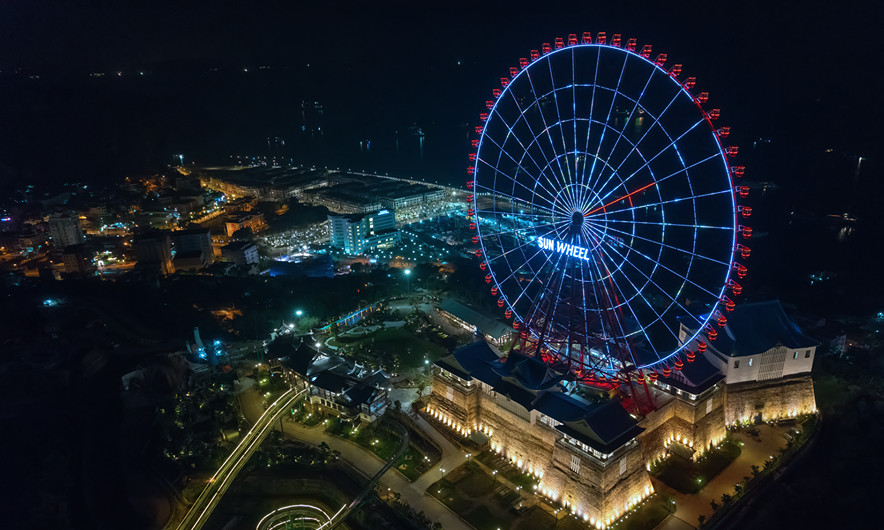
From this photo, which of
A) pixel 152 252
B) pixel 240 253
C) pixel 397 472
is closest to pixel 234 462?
pixel 397 472

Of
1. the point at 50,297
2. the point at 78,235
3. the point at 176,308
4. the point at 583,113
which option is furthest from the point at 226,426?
the point at 583,113

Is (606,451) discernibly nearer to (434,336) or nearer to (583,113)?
(434,336)

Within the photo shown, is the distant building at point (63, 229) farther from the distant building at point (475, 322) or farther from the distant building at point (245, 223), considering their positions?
the distant building at point (475, 322)

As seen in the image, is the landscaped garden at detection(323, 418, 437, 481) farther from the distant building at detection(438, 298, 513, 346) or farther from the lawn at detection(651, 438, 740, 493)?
the distant building at detection(438, 298, 513, 346)

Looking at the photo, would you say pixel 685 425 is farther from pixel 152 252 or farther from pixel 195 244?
pixel 195 244

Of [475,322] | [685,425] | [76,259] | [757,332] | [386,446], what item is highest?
[757,332]

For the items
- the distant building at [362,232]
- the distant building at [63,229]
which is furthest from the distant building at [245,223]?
the distant building at [63,229]

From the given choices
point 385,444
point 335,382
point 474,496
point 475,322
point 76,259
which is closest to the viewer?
point 474,496

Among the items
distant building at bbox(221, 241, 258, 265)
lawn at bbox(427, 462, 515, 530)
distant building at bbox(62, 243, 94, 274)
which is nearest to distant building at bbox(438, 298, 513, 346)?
lawn at bbox(427, 462, 515, 530)
